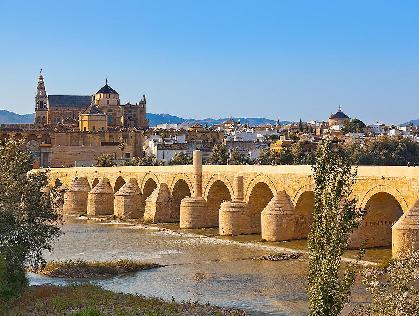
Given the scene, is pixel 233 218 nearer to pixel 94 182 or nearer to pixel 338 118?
pixel 94 182

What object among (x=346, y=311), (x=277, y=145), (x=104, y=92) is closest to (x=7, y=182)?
(x=346, y=311)

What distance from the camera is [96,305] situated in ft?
58.6

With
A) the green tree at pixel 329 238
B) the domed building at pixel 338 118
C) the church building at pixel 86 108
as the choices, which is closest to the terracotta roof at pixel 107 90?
the church building at pixel 86 108

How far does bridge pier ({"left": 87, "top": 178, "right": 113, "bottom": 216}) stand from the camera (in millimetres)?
49250

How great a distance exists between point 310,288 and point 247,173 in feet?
71.5

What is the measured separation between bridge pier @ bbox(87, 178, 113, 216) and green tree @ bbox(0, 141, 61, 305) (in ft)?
86.0

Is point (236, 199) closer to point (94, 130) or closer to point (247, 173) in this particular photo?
Result: point (247, 173)

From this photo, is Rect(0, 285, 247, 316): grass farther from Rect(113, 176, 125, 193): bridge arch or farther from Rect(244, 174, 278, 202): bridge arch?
Rect(113, 176, 125, 193): bridge arch

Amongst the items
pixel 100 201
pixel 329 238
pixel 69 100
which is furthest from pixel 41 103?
pixel 329 238

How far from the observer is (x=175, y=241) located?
32.3 metres

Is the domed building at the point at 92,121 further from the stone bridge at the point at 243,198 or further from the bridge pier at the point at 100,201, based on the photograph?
the bridge pier at the point at 100,201

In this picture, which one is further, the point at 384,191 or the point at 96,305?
the point at 384,191

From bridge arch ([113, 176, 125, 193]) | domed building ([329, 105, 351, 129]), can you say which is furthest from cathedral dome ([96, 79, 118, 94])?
bridge arch ([113, 176, 125, 193])

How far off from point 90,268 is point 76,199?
2856 centimetres
